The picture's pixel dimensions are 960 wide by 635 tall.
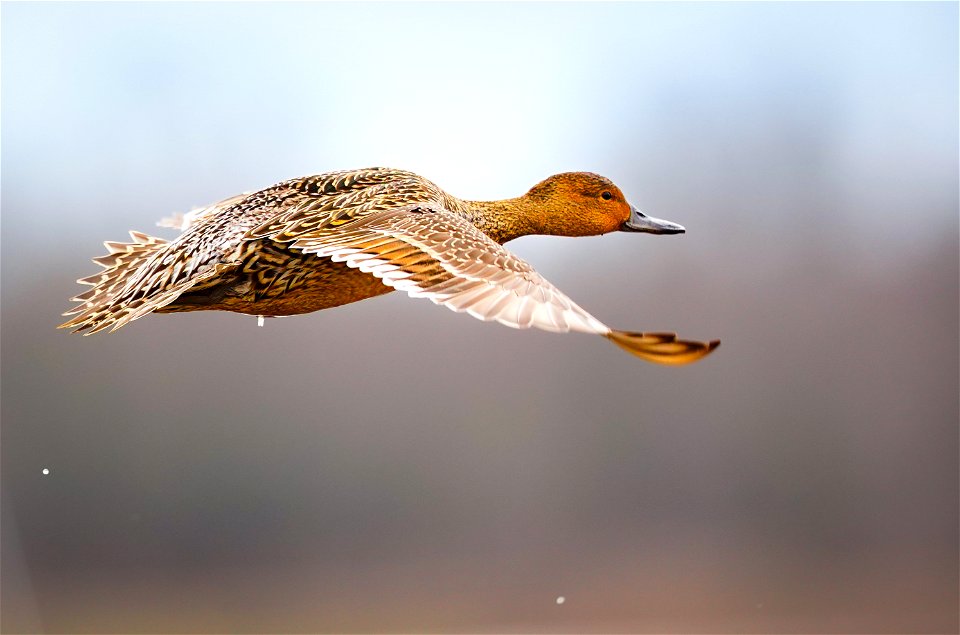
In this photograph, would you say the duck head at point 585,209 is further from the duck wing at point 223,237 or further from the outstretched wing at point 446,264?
the outstretched wing at point 446,264

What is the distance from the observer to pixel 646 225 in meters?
1.97

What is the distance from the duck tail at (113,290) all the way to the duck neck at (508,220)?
64 cm

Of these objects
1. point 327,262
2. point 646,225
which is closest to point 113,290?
point 327,262

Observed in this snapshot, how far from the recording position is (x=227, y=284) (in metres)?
1.48

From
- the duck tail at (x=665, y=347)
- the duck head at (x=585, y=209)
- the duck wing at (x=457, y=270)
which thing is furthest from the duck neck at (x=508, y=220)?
the duck tail at (x=665, y=347)

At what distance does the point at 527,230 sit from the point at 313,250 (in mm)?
658

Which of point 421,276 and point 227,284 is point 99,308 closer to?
point 227,284

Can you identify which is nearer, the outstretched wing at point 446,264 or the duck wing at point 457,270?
the duck wing at point 457,270

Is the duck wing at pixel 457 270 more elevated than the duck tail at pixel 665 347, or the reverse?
the duck wing at pixel 457 270

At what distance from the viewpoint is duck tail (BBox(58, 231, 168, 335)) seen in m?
1.44

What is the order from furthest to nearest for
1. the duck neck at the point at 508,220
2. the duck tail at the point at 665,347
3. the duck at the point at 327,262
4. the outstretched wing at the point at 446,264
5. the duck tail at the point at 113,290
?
the duck neck at the point at 508,220 < the duck tail at the point at 113,290 < the duck at the point at 327,262 < the outstretched wing at the point at 446,264 < the duck tail at the point at 665,347

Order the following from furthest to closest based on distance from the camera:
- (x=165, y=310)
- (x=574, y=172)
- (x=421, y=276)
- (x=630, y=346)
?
(x=574, y=172), (x=165, y=310), (x=421, y=276), (x=630, y=346)

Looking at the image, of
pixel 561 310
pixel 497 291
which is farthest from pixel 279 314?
pixel 561 310

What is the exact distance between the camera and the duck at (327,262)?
1273mm
